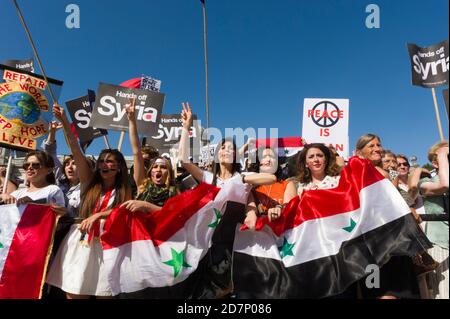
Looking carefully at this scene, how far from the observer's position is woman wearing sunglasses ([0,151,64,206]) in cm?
340

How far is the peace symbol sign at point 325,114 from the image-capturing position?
7172 millimetres

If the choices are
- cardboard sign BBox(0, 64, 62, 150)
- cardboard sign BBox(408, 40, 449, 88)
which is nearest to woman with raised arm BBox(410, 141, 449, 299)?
cardboard sign BBox(408, 40, 449, 88)

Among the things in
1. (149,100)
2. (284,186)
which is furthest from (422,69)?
(149,100)

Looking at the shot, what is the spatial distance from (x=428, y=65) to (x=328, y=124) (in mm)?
2058

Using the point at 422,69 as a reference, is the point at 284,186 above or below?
below

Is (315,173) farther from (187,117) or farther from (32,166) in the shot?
(32,166)

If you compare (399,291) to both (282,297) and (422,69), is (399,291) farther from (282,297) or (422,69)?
(422,69)

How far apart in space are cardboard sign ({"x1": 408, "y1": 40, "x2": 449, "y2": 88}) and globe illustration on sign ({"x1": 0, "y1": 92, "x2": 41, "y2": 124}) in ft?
20.4

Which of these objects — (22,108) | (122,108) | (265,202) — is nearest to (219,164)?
(265,202)

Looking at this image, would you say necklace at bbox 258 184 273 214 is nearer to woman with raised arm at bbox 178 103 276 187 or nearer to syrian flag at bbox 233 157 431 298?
syrian flag at bbox 233 157 431 298

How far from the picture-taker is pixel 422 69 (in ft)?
20.4

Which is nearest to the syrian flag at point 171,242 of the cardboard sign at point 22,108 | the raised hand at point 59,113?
the raised hand at point 59,113

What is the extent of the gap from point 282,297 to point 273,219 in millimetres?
630
